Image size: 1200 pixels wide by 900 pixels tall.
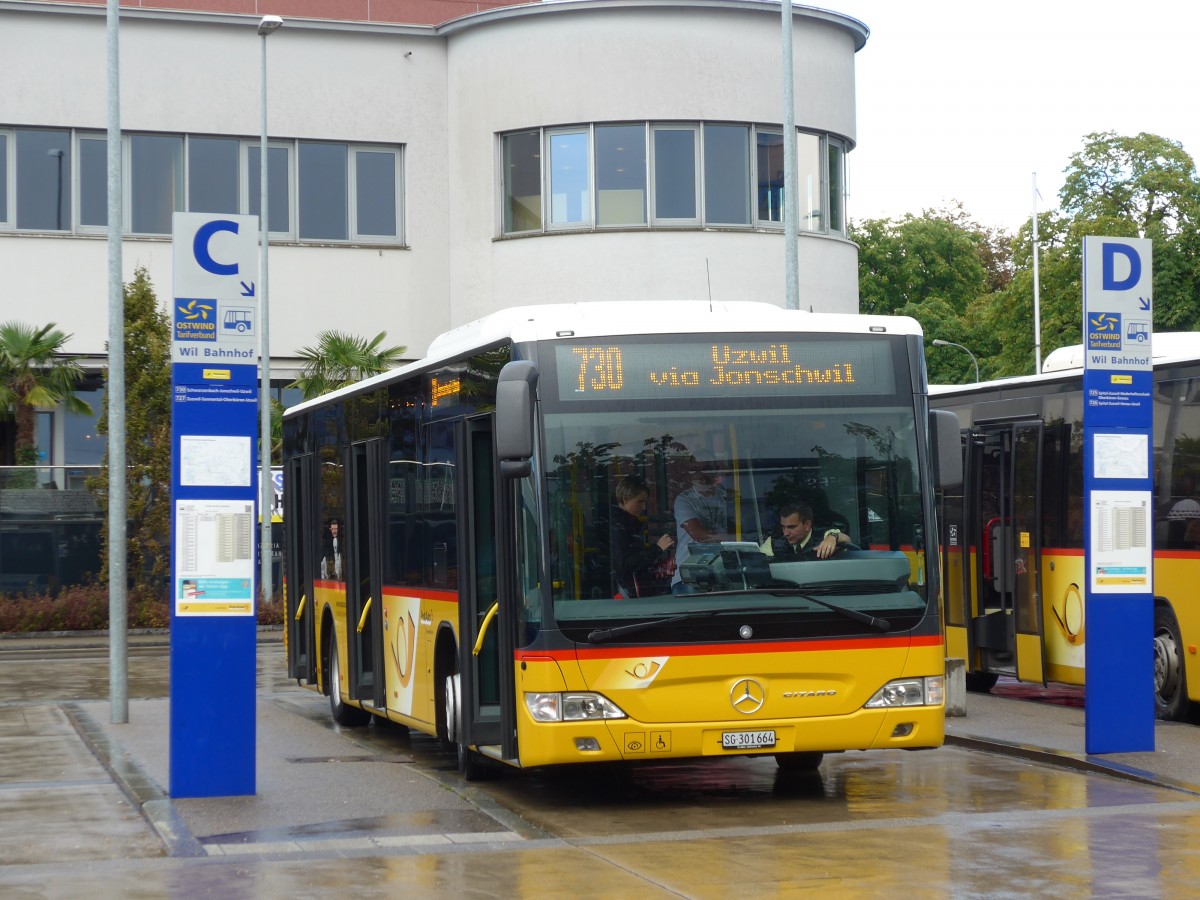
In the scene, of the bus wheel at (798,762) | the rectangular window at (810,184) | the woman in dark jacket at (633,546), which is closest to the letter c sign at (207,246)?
the woman in dark jacket at (633,546)

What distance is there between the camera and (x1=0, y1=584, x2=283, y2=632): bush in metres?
32.6

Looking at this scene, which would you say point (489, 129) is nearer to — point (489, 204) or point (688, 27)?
point (489, 204)

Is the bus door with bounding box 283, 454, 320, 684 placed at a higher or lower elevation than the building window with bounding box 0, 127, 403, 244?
lower

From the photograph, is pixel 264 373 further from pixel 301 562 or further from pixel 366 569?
pixel 366 569

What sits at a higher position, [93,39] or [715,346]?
[93,39]

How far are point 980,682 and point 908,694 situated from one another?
835cm

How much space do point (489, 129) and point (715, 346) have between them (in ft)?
84.4

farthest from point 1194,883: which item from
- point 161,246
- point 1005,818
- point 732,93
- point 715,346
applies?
point 161,246

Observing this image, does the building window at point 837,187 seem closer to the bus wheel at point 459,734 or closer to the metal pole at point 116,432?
the metal pole at point 116,432

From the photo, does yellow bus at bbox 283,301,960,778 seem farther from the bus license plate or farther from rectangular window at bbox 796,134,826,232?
rectangular window at bbox 796,134,826,232

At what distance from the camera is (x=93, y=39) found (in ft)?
117

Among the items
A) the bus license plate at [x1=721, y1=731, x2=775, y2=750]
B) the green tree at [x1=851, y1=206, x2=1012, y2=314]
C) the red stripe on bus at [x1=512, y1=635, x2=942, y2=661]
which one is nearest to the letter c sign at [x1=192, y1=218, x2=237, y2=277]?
the red stripe on bus at [x1=512, y1=635, x2=942, y2=661]

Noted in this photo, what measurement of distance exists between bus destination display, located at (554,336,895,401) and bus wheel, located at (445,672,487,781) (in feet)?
8.16

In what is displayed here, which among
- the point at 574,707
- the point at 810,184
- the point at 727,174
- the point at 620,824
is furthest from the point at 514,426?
the point at 810,184
